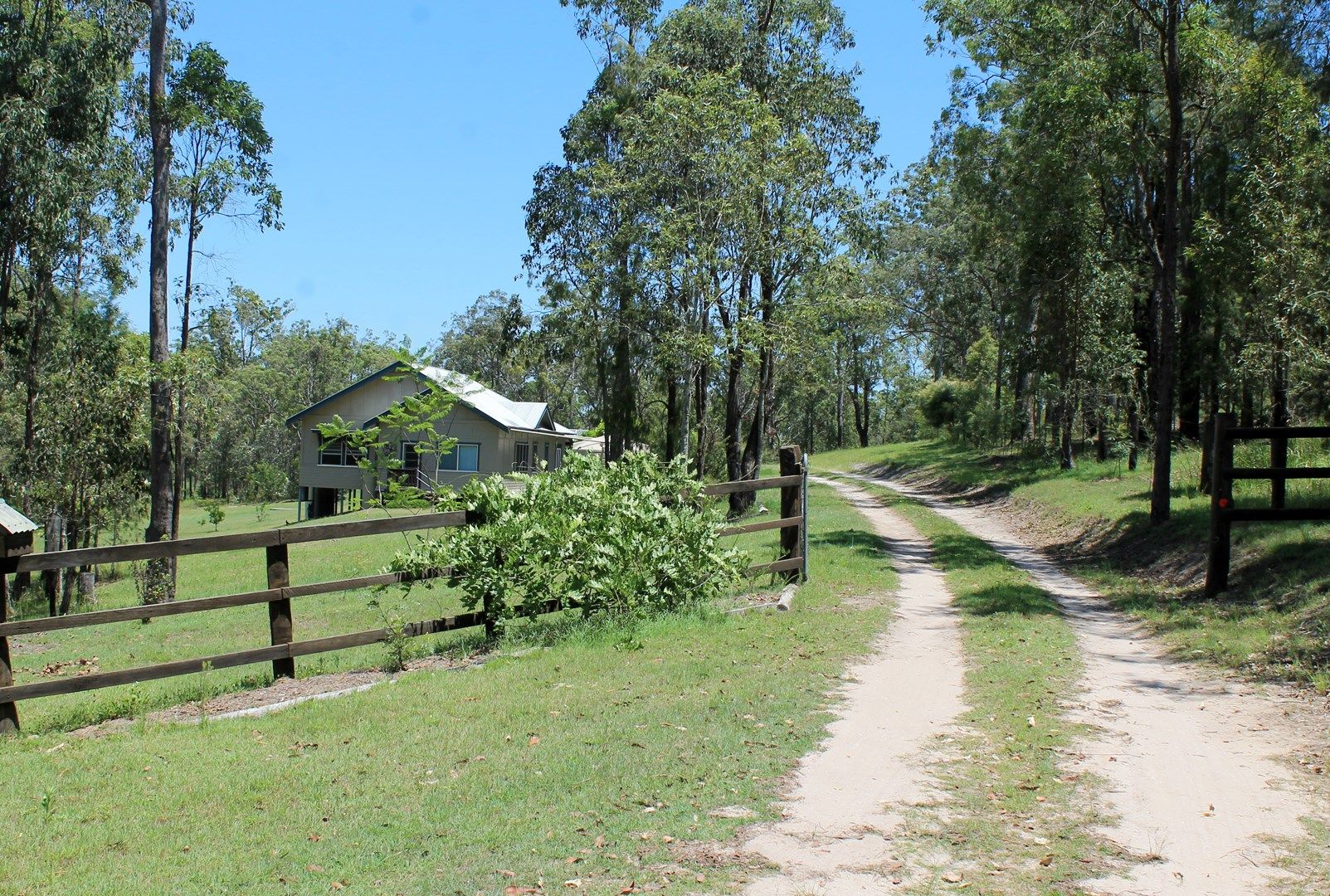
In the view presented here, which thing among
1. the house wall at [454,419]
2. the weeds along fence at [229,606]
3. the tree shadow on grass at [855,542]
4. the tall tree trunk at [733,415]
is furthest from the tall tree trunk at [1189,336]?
the house wall at [454,419]

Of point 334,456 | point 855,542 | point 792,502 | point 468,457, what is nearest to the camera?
point 792,502

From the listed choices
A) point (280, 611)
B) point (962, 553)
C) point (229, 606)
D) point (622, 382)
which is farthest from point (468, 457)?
point (229, 606)

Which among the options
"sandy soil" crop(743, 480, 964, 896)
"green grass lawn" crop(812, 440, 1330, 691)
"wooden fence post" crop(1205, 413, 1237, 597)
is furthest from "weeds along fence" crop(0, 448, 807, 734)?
"wooden fence post" crop(1205, 413, 1237, 597)

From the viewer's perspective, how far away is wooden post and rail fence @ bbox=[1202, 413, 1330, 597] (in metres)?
11.4

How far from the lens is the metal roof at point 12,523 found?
7.34 meters

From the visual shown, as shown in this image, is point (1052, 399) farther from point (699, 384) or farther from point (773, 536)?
point (773, 536)

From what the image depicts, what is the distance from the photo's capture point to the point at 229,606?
8.00 metres

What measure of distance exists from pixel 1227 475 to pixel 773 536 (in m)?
9.68

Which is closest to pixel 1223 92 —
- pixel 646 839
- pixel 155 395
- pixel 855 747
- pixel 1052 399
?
pixel 1052 399

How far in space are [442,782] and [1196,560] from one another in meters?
12.6

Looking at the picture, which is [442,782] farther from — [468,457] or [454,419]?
[468,457]

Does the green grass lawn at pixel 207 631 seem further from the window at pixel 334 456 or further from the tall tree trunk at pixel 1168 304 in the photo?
the tall tree trunk at pixel 1168 304

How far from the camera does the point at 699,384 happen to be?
32594mm

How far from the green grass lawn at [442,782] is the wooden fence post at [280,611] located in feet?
4.11
